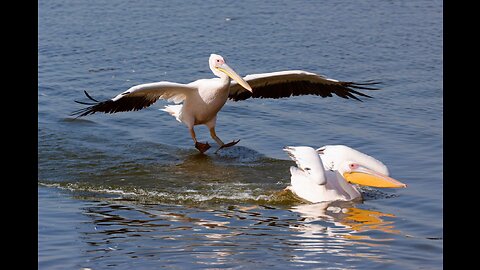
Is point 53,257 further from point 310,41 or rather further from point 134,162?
point 310,41

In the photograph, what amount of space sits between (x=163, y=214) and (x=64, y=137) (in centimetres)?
284

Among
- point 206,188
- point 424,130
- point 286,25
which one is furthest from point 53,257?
point 286,25

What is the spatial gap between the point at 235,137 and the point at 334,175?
7.86 feet

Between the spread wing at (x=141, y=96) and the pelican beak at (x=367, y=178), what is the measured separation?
2094 mm

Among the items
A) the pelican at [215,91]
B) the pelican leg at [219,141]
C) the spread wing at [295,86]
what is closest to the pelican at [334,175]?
the pelican at [215,91]

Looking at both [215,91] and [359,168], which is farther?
[215,91]

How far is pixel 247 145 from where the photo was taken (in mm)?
8344

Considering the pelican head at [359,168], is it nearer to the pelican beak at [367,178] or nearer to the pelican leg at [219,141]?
the pelican beak at [367,178]

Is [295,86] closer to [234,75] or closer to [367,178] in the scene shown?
[234,75]

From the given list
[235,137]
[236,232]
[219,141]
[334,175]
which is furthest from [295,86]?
[236,232]

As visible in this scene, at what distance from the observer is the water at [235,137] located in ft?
16.2

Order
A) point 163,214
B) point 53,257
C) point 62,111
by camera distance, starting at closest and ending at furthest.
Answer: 1. point 53,257
2. point 163,214
3. point 62,111

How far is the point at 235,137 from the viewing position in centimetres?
873
